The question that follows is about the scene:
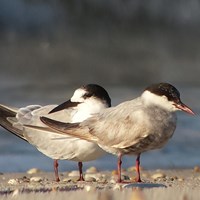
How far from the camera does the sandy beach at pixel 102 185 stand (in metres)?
6.63

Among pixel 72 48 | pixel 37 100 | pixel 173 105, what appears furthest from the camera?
pixel 72 48

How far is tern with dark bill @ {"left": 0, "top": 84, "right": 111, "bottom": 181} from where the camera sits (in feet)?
30.1

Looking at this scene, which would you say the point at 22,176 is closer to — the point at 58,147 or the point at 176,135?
the point at 58,147

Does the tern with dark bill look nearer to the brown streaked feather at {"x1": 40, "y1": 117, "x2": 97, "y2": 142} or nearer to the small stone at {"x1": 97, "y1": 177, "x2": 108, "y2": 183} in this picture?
the brown streaked feather at {"x1": 40, "y1": 117, "x2": 97, "y2": 142}

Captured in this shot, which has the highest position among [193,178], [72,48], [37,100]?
[72,48]

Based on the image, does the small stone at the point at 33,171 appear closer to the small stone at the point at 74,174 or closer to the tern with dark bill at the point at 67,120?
the small stone at the point at 74,174

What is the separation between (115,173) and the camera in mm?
10414

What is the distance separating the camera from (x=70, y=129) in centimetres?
877

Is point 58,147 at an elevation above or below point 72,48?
below

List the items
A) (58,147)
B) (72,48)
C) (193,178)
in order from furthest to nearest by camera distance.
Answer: (72,48), (193,178), (58,147)

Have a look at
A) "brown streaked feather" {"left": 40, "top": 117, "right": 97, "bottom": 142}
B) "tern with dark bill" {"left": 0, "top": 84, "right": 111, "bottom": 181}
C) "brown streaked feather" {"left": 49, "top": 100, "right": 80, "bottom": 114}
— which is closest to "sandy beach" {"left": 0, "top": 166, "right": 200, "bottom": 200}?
"tern with dark bill" {"left": 0, "top": 84, "right": 111, "bottom": 181}

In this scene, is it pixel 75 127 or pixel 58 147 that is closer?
pixel 75 127

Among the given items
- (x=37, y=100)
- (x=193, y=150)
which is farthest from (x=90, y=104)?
(x=37, y=100)

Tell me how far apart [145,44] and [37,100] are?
17.9ft
